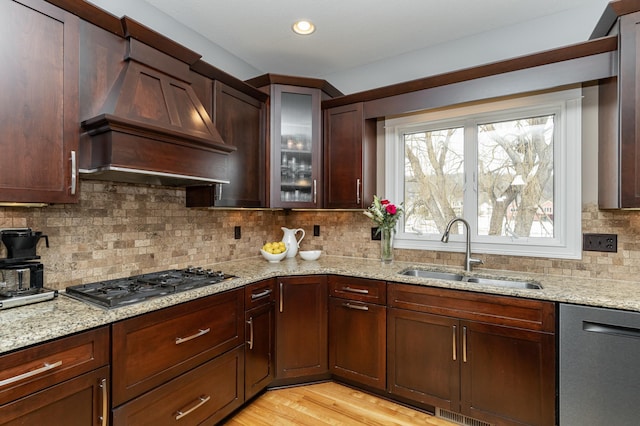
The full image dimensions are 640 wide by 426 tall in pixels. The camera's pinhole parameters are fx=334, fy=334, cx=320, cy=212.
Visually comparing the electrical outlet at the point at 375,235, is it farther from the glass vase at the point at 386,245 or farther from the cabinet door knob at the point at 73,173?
the cabinet door knob at the point at 73,173

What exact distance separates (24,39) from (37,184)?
24.7 inches

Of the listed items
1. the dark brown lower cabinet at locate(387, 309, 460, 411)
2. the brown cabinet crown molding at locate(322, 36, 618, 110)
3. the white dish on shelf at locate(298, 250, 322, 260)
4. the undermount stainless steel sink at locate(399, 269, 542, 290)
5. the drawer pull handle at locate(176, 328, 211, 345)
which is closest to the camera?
the drawer pull handle at locate(176, 328, 211, 345)

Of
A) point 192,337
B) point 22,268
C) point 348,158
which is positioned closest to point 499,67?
point 348,158

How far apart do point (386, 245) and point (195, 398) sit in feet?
5.77

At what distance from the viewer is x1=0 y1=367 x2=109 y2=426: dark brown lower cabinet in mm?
1159

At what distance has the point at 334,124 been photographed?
2898 mm

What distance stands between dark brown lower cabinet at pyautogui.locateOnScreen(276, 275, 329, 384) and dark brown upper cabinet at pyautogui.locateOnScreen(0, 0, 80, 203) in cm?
147

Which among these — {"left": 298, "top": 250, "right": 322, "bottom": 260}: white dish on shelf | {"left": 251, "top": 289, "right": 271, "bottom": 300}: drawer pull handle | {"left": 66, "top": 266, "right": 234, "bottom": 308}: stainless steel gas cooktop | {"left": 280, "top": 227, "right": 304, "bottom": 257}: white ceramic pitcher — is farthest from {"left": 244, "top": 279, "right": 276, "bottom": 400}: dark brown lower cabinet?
{"left": 280, "top": 227, "right": 304, "bottom": 257}: white ceramic pitcher

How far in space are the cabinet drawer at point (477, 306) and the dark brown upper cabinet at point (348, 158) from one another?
89cm

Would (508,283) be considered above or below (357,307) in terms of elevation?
above

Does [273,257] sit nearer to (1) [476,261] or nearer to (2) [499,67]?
(1) [476,261]

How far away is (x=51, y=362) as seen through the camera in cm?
124

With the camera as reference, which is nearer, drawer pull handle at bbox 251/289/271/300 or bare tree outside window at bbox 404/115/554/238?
drawer pull handle at bbox 251/289/271/300

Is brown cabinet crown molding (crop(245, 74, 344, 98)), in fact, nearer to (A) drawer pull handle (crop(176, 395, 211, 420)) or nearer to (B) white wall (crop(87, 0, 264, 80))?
(B) white wall (crop(87, 0, 264, 80))
